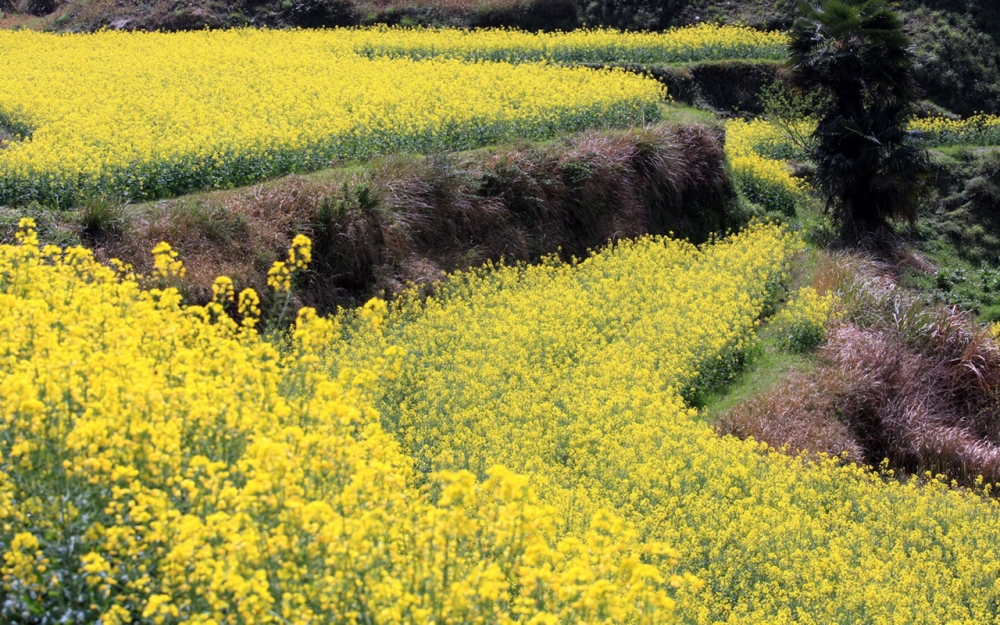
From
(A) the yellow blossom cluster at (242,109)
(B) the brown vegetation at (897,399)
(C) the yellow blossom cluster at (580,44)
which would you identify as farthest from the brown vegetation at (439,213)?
(C) the yellow blossom cluster at (580,44)

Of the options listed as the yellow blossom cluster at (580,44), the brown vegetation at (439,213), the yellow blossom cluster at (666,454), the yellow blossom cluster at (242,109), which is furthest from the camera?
the yellow blossom cluster at (580,44)

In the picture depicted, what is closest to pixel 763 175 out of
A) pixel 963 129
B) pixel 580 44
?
pixel 580 44

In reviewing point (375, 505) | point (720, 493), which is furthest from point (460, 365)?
point (375, 505)

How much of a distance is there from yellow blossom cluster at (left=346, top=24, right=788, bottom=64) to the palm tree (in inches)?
318

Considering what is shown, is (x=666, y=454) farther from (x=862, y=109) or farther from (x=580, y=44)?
(x=580, y=44)

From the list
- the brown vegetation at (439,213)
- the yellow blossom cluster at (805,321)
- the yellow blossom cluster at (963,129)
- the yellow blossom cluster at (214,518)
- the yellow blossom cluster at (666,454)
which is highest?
the yellow blossom cluster at (214,518)

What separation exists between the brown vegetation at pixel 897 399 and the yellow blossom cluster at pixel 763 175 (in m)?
6.92

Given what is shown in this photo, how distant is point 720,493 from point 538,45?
1990cm

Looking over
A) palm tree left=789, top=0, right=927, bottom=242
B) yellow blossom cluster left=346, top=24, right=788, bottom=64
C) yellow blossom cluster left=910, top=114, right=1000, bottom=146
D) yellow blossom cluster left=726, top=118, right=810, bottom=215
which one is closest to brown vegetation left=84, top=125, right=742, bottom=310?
yellow blossom cluster left=726, top=118, right=810, bottom=215

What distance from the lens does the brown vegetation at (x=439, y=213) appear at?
37.6ft

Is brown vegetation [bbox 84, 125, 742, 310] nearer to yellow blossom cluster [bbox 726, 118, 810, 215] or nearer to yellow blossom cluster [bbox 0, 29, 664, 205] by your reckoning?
yellow blossom cluster [bbox 0, 29, 664, 205]

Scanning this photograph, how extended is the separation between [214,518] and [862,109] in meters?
17.7

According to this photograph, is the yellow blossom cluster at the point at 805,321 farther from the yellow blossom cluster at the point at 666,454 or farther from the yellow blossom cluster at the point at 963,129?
the yellow blossom cluster at the point at 963,129

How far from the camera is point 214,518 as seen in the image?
4.15m
